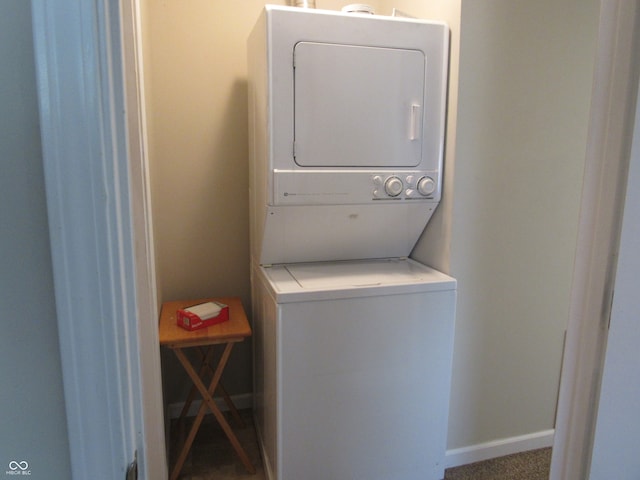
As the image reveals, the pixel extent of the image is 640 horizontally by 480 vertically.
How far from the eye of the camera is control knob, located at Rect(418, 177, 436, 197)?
1815mm

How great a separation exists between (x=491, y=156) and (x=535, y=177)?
27 cm

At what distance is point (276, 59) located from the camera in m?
1.58

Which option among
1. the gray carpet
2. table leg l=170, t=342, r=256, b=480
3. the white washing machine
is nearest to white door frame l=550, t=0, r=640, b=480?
the white washing machine

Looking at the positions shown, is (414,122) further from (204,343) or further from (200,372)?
(200,372)

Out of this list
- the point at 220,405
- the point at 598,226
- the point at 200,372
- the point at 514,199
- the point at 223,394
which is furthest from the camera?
the point at 220,405

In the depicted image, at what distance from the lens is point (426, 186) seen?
1823 mm

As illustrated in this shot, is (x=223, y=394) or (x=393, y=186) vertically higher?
(x=393, y=186)

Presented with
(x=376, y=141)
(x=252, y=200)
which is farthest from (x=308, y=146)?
(x=252, y=200)

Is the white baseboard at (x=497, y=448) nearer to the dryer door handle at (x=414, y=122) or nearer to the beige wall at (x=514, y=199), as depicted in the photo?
the beige wall at (x=514, y=199)

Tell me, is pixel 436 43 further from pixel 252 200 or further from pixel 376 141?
pixel 252 200

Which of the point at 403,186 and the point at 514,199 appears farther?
the point at 514,199

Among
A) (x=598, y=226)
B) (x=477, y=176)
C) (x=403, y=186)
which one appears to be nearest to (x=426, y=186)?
(x=403, y=186)

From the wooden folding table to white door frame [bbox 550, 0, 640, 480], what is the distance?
131 cm

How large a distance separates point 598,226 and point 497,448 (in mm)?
1705
